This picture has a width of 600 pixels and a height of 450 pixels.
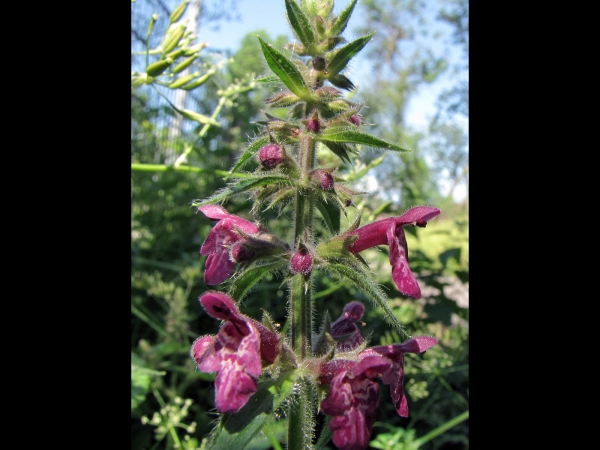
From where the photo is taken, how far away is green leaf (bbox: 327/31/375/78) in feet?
3.34

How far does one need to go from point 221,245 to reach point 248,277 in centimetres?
12

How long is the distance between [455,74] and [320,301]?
7.05 ft

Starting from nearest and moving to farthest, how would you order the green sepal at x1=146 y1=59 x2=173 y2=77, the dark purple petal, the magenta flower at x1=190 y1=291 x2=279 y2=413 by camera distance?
the magenta flower at x1=190 y1=291 x2=279 y2=413, the dark purple petal, the green sepal at x1=146 y1=59 x2=173 y2=77

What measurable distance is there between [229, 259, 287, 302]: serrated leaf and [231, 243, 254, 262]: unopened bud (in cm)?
3

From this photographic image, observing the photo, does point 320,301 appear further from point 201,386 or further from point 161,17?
point 161,17

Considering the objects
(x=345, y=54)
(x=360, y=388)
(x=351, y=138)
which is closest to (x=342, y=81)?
(x=345, y=54)

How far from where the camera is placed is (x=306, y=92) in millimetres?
1079

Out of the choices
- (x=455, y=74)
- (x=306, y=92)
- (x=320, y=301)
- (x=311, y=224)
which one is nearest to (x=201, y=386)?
(x=320, y=301)

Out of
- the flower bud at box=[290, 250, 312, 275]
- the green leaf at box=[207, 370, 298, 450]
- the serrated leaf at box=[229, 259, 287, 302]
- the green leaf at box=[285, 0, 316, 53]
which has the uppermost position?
the green leaf at box=[285, 0, 316, 53]

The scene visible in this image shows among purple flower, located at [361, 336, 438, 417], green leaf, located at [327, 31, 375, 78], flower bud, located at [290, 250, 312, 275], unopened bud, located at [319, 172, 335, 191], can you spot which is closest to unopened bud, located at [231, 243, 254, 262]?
flower bud, located at [290, 250, 312, 275]

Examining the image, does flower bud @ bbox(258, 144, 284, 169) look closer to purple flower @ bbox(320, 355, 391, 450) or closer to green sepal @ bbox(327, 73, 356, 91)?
green sepal @ bbox(327, 73, 356, 91)

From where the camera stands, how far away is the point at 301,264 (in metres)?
1.00

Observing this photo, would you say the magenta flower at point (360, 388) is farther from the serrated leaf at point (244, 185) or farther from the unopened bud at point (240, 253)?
the serrated leaf at point (244, 185)

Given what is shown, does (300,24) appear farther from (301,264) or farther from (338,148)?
(301,264)
